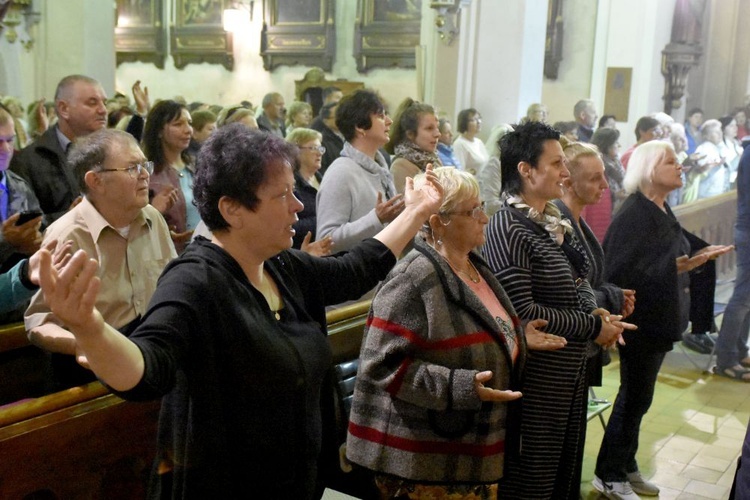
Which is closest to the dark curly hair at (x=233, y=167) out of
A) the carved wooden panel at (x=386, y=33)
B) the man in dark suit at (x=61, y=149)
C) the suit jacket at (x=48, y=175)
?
the man in dark suit at (x=61, y=149)

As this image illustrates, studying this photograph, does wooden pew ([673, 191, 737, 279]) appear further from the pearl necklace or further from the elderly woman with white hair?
the pearl necklace

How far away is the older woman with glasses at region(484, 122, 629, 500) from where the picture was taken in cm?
268

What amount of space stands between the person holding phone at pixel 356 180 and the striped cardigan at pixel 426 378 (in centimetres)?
78

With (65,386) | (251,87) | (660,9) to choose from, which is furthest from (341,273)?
(251,87)

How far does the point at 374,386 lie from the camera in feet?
7.53

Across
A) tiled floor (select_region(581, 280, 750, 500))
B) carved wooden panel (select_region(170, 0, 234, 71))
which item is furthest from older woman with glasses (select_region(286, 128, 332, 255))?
carved wooden panel (select_region(170, 0, 234, 71))

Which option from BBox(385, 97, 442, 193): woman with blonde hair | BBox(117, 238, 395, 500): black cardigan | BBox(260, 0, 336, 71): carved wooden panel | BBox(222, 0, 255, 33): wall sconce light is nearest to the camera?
BBox(117, 238, 395, 500): black cardigan

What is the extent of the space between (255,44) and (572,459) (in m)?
13.0

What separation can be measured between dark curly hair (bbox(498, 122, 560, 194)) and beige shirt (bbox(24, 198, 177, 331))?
1.23m

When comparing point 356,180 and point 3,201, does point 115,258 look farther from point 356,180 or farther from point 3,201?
point 356,180

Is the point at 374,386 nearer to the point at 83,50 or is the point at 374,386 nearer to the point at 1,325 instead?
the point at 1,325

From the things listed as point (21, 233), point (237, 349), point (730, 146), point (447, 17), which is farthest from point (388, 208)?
point (730, 146)

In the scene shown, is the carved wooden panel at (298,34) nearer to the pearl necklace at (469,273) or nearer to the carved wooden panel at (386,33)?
the carved wooden panel at (386,33)

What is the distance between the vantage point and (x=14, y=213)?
311 cm
